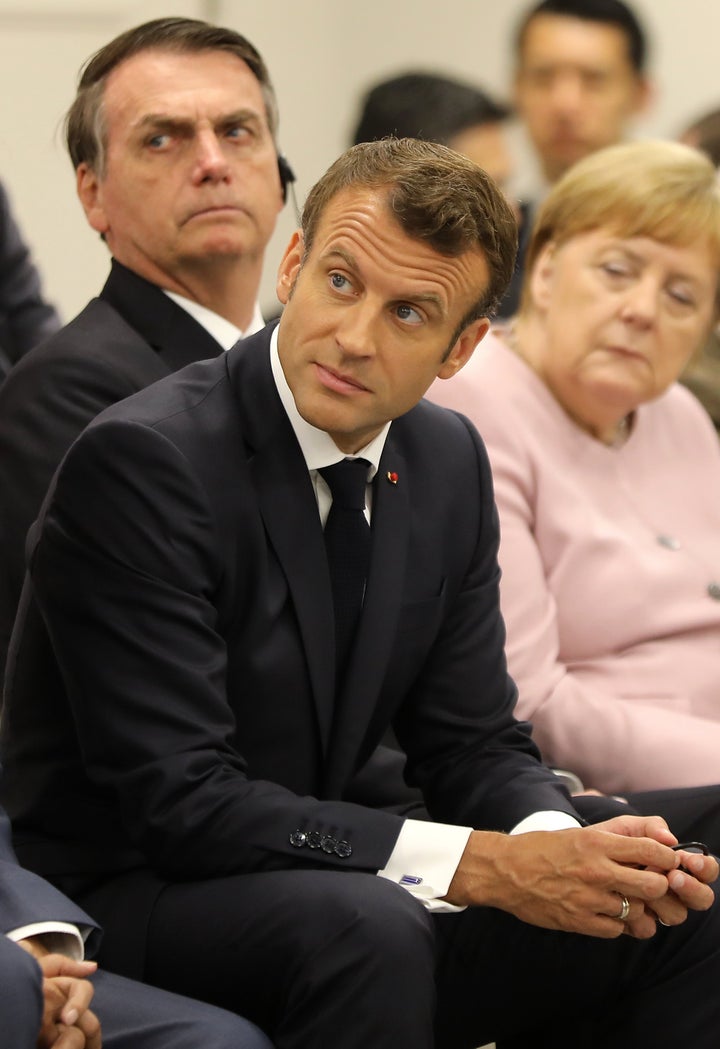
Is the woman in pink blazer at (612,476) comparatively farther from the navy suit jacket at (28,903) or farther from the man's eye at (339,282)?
the navy suit jacket at (28,903)

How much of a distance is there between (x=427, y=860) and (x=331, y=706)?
0.61 feet

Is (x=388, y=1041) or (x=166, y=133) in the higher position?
(x=166, y=133)

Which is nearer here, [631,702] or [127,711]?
[127,711]

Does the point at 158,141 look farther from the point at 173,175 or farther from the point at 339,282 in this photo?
the point at 339,282

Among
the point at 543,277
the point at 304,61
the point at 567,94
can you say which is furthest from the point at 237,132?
the point at 304,61

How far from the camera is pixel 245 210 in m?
2.30

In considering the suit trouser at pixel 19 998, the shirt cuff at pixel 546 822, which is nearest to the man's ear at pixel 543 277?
the shirt cuff at pixel 546 822

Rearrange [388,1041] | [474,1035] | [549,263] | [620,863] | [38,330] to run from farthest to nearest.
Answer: [38,330]
[549,263]
[474,1035]
[620,863]
[388,1041]

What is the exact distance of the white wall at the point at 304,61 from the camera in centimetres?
416

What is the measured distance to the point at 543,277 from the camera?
2.45 meters

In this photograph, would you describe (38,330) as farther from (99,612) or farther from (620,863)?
(620,863)

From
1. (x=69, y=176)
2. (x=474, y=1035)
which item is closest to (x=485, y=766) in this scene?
(x=474, y=1035)

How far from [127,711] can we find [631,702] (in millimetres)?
912

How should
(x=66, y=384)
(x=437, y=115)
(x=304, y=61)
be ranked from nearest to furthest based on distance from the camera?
(x=66, y=384) < (x=437, y=115) < (x=304, y=61)
